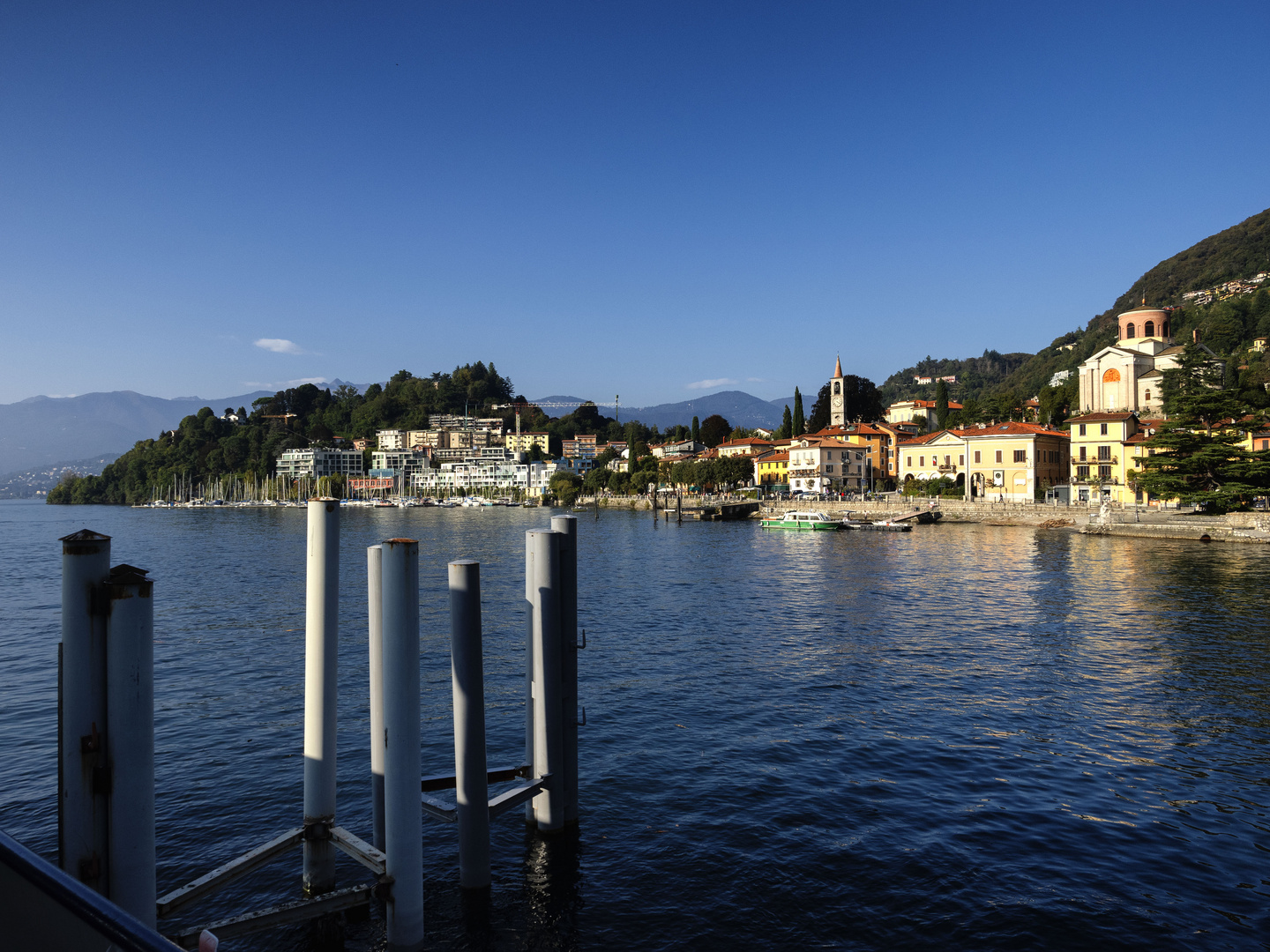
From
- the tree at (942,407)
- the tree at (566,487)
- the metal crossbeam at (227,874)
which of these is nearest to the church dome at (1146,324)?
the tree at (942,407)

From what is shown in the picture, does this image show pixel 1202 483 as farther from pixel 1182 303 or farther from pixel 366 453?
pixel 366 453

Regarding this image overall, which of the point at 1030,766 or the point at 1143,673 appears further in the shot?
the point at 1143,673

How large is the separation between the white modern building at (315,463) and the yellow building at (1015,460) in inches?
5384

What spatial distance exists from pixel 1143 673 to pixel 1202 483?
139ft

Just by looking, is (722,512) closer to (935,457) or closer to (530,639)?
(935,457)

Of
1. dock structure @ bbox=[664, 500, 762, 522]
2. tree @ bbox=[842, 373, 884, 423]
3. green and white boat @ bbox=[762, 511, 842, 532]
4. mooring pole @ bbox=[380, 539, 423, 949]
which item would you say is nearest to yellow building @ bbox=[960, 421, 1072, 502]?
green and white boat @ bbox=[762, 511, 842, 532]

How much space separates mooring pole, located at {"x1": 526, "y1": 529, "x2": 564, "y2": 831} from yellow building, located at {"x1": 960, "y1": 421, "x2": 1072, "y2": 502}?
6821 centimetres

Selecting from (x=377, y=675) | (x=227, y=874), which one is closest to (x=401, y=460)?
(x=377, y=675)

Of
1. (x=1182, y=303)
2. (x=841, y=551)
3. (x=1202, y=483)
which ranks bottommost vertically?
(x=841, y=551)

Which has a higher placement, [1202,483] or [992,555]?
[1202,483]

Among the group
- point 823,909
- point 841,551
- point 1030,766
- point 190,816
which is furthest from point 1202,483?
point 190,816

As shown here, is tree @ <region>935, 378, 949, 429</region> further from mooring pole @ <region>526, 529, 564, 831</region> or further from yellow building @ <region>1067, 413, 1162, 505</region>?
mooring pole @ <region>526, 529, 564, 831</region>

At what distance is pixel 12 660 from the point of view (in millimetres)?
18078

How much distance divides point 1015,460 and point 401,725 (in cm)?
7459
